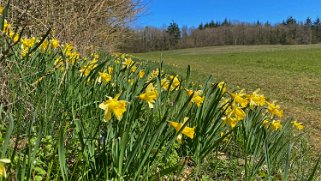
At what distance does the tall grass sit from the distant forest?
71859 mm

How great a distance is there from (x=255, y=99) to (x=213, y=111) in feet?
0.83

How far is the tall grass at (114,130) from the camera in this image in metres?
1.29

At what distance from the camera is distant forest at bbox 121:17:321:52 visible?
253ft

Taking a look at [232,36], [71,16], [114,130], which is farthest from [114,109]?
[232,36]

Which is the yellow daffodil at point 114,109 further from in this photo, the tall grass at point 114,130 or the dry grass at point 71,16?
the dry grass at point 71,16

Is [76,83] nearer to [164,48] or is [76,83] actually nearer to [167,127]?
[167,127]

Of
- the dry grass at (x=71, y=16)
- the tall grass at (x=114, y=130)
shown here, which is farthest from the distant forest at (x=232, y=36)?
the tall grass at (x=114, y=130)

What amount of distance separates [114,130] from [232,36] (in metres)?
84.9

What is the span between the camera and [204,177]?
65.6 inches

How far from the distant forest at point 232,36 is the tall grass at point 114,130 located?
236 ft

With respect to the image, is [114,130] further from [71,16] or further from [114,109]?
[71,16]

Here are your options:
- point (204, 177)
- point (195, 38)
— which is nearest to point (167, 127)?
point (204, 177)

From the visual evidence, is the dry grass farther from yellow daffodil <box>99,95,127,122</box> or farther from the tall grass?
yellow daffodil <box>99,95,127,122</box>

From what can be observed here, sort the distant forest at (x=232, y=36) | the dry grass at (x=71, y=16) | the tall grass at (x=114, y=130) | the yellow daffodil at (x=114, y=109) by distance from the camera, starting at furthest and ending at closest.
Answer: the distant forest at (x=232, y=36)
the dry grass at (x=71, y=16)
the tall grass at (x=114, y=130)
the yellow daffodil at (x=114, y=109)
